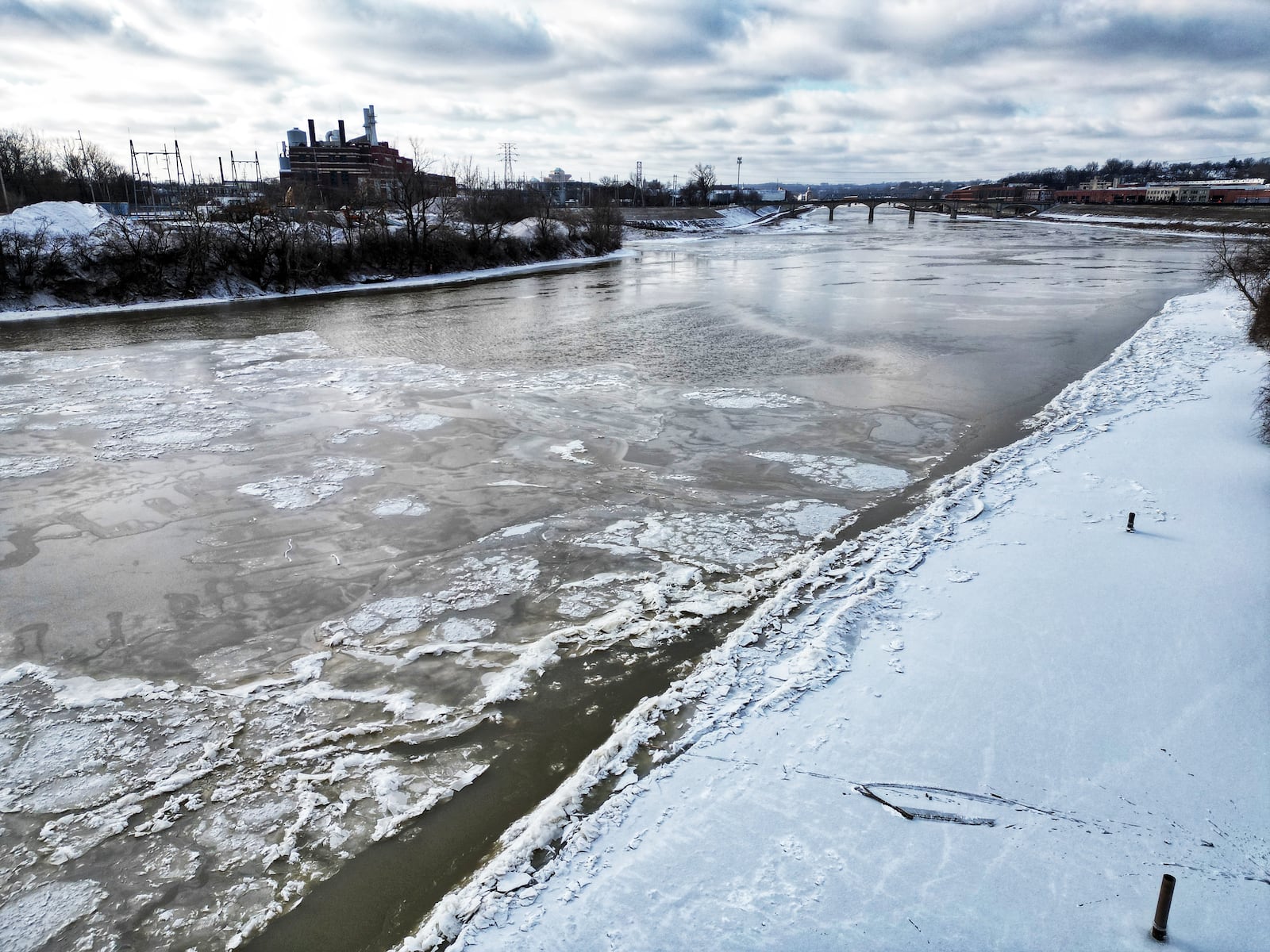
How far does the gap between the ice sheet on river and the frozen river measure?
0.03 meters

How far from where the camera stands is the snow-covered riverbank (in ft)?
13.3

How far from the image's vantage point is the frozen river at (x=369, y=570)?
475cm

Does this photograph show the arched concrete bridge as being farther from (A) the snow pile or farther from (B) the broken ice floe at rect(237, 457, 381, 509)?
(B) the broken ice floe at rect(237, 457, 381, 509)

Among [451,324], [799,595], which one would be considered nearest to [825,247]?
[451,324]

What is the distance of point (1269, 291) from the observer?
60.5 feet

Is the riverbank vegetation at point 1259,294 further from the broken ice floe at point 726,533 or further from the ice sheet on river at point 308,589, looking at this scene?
the broken ice floe at point 726,533

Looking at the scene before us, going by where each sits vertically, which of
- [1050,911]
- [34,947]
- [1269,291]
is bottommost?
[34,947]

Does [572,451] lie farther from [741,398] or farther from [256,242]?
[256,242]

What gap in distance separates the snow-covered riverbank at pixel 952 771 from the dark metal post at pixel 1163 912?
0.08 m

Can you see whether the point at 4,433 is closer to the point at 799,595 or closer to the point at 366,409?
the point at 366,409

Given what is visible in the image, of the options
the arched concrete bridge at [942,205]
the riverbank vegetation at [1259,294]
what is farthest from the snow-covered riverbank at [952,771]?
the arched concrete bridge at [942,205]

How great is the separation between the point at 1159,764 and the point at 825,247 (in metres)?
61.6

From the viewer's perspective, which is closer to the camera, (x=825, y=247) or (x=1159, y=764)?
(x=1159, y=764)

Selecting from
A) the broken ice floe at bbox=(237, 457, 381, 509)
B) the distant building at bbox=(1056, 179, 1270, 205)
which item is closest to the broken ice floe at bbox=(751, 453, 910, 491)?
the broken ice floe at bbox=(237, 457, 381, 509)
